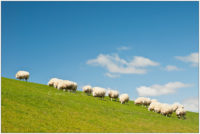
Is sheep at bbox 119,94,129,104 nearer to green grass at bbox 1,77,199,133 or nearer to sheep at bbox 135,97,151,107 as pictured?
sheep at bbox 135,97,151,107

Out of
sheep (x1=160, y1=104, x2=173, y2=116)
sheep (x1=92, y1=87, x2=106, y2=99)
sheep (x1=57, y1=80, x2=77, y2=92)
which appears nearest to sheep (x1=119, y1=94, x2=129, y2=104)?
sheep (x1=92, y1=87, x2=106, y2=99)

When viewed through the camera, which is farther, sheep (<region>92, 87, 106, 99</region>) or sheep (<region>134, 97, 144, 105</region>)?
sheep (<region>134, 97, 144, 105</region>)

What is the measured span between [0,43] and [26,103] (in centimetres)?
756

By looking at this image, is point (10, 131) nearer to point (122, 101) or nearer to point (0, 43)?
point (0, 43)

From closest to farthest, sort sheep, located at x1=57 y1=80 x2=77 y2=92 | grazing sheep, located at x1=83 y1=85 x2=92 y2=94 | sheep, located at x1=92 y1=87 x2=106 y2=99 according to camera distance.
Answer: sheep, located at x1=92 y1=87 x2=106 y2=99, sheep, located at x1=57 y1=80 x2=77 y2=92, grazing sheep, located at x1=83 y1=85 x2=92 y2=94

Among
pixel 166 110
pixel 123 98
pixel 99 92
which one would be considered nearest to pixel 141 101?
pixel 123 98

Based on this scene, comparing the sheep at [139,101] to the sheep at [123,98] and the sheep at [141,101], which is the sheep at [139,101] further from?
the sheep at [123,98]

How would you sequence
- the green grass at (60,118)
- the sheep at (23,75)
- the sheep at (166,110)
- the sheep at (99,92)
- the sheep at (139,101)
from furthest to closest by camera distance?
the sheep at (23,75) < the sheep at (139,101) < the sheep at (99,92) < the sheep at (166,110) < the green grass at (60,118)

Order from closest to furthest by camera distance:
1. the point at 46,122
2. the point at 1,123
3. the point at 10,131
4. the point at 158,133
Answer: the point at 10,131
the point at 1,123
the point at 46,122
the point at 158,133

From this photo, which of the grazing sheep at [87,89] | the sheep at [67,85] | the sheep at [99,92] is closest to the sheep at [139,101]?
the sheep at [99,92]

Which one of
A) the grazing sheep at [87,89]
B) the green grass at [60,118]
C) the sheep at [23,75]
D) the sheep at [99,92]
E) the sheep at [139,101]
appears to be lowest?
the green grass at [60,118]

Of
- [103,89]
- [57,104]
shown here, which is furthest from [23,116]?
[103,89]

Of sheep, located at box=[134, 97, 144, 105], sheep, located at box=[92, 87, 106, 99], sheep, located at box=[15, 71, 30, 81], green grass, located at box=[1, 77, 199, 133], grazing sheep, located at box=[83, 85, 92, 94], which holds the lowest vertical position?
green grass, located at box=[1, 77, 199, 133]

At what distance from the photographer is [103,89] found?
46.2 meters
